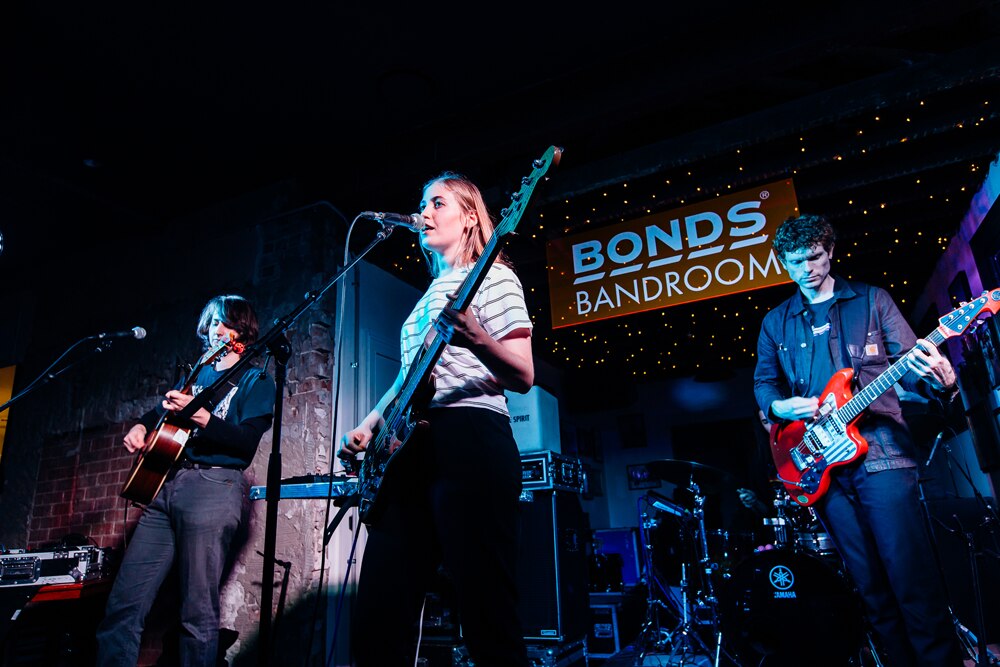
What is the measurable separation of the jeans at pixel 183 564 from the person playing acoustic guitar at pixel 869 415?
2706 millimetres

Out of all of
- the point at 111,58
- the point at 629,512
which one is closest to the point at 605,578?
the point at 629,512

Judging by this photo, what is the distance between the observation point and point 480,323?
1.69 metres

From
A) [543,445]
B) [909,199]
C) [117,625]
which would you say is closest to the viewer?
[117,625]

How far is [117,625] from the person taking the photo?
2848 millimetres

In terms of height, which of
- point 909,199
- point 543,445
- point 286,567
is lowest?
point 286,567

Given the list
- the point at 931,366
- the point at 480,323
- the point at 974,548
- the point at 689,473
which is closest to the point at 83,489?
the point at 480,323

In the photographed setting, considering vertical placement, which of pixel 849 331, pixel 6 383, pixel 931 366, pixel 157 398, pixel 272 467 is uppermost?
pixel 6 383

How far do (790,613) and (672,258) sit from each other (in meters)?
2.32

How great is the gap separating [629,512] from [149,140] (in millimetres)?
8750

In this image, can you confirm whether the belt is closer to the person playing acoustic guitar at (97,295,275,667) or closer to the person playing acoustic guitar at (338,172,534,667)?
the person playing acoustic guitar at (97,295,275,667)

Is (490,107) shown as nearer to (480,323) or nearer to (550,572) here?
(480,323)

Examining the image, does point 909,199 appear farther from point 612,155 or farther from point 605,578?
point 605,578

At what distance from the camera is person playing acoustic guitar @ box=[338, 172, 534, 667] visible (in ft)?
4.69

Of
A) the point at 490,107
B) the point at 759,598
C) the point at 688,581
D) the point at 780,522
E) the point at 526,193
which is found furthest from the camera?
the point at 688,581
